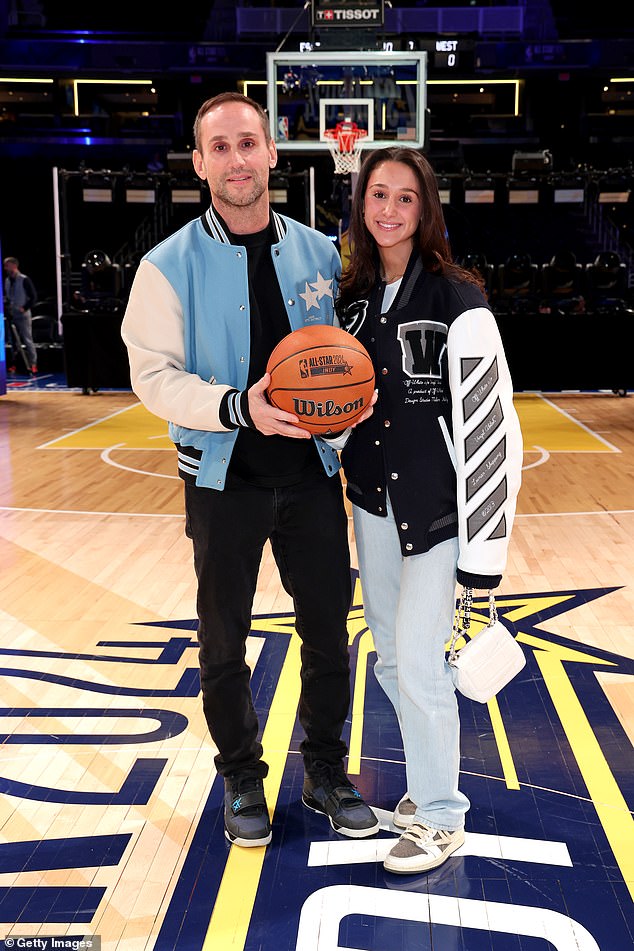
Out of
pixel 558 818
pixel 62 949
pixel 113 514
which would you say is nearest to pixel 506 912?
pixel 558 818

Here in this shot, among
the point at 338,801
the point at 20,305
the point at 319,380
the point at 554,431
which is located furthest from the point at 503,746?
the point at 20,305

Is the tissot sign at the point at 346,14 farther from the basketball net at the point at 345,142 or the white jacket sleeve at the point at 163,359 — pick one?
the white jacket sleeve at the point at 163,359

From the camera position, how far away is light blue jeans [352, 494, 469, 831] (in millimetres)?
2412

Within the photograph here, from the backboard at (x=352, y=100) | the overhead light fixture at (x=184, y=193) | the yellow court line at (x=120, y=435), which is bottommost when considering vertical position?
the yellow court line at (x=120, y=435)

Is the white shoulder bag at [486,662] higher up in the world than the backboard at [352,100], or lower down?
lower down

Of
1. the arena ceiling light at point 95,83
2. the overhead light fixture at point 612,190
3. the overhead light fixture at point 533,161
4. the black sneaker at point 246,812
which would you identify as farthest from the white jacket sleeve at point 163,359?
the arena ceiling light at point 95,83

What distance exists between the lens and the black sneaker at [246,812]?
2.58 metres

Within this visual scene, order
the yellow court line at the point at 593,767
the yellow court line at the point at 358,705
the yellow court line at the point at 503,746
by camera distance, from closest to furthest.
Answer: the yellow court line at the point at 593,767 → the yellow court line at the point at 503,746 → the yellow court line at the point at 358,705

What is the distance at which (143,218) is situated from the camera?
776 inches

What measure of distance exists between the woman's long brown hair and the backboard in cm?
930

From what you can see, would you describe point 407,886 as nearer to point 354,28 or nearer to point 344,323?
point 344,323

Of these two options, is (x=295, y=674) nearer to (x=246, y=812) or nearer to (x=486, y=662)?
(x=246, y=812)

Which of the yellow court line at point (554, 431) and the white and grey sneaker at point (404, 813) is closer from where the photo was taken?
the white and grey sneaker at point (404, 813)

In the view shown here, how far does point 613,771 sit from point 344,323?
60.5 inches
